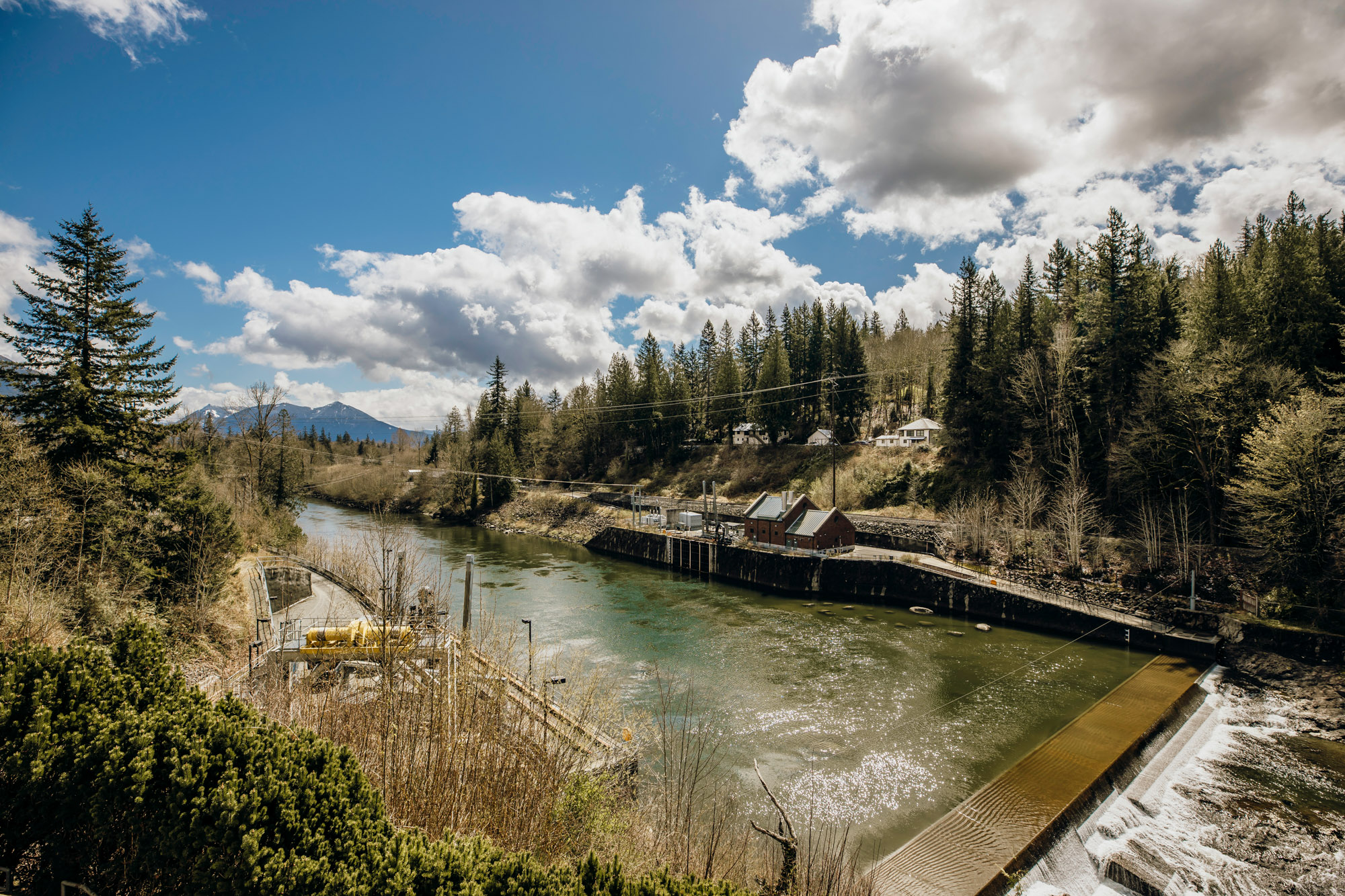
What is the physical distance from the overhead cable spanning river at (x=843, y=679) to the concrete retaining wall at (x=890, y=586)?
871 mm

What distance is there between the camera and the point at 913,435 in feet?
179

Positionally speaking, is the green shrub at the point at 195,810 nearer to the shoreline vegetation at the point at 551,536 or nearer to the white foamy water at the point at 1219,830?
the shoreline vegetation at the point at 551,536

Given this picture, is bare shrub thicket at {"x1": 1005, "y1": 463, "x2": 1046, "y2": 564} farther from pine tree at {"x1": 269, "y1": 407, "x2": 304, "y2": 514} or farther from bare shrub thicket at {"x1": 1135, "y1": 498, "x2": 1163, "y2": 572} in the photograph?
pine tree at {"x1": 269, "y1": 407, "x2": 304, "y2": 514}

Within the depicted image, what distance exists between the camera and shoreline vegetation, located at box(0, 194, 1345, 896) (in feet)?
17.3

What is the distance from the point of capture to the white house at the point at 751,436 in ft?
201

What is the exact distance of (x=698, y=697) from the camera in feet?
58.3

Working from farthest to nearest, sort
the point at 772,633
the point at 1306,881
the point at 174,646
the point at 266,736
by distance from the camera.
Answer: the point at 772,633 < the point at 174,646 < the point at 1306,881 < the point at 266,736

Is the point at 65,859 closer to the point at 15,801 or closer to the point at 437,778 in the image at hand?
the point at 15,801

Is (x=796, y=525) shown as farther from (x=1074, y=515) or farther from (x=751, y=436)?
(x=751, y=436)

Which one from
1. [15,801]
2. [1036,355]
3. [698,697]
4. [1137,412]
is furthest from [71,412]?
[1036,355]

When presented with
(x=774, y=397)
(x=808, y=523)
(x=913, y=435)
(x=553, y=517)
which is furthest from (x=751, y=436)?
(x=808, y=523)

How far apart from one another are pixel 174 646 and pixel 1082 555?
1486 inches

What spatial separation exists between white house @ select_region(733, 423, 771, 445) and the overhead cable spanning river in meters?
30.2

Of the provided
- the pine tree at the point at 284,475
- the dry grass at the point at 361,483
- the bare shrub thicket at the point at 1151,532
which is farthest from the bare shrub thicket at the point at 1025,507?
the dry grass at the point at 361,483
